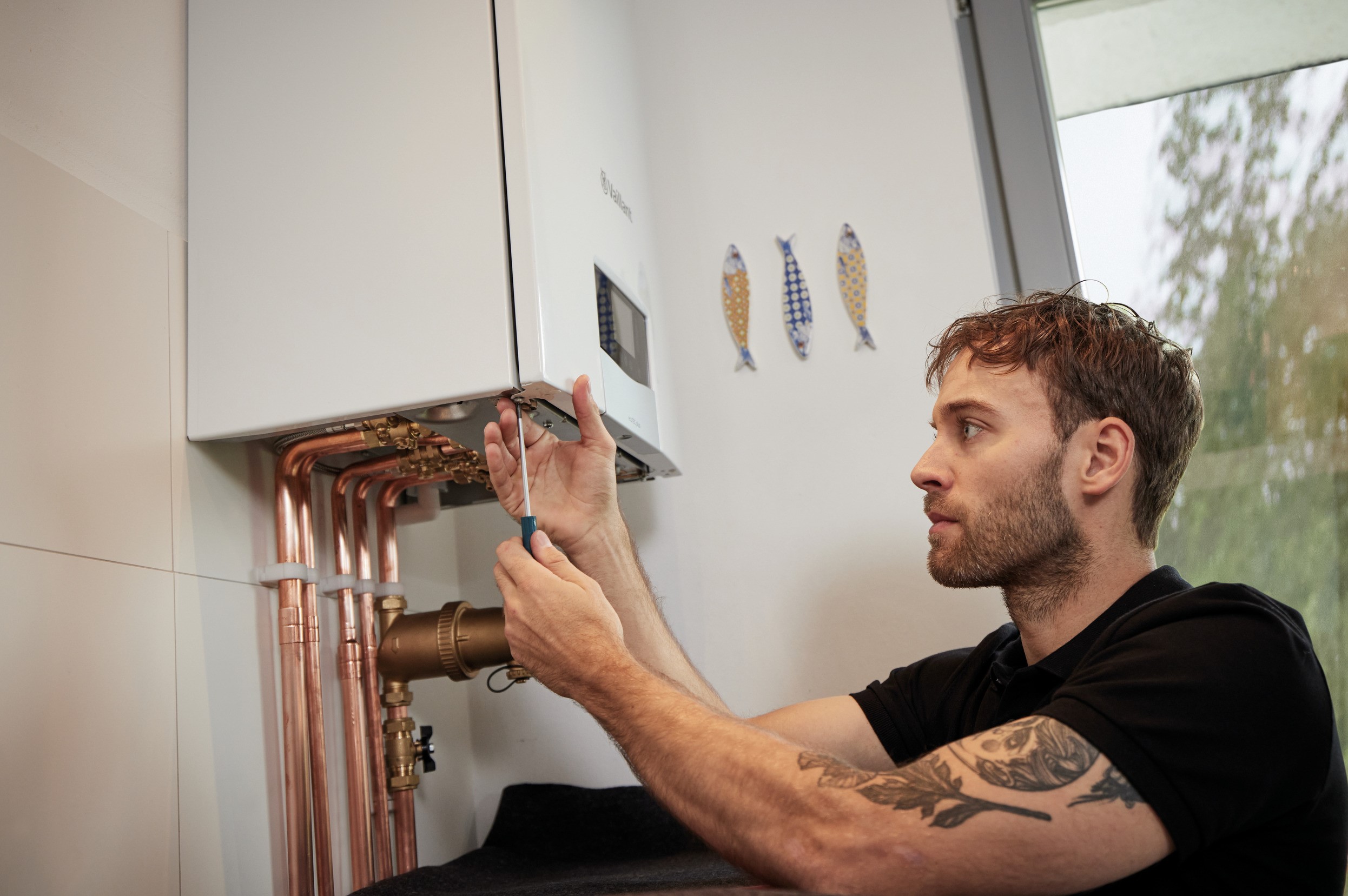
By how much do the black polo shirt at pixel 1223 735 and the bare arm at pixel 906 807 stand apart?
31 mm

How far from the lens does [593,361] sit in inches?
48.6

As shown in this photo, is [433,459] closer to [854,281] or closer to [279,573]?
[279,573]

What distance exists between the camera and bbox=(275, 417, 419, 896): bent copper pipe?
121cm

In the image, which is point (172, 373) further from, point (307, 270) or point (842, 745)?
point (842, 745)

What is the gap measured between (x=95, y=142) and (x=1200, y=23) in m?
1.62

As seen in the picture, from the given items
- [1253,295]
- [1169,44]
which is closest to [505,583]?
[1253,295]

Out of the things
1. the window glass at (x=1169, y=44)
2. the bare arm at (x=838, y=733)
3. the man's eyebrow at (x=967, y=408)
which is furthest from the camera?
the window glass at (x=1169, y=44)

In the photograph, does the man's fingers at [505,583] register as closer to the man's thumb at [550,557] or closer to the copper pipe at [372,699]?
the man's thumb at [550,557]

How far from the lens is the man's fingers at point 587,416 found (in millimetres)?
1157

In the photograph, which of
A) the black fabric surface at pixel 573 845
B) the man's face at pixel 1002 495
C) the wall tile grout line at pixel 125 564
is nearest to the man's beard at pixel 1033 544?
the man's face at pixel 1002 495

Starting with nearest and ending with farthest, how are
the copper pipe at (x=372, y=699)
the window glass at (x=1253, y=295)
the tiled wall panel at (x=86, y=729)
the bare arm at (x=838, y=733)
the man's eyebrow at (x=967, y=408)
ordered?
the tiled wall panel at (x=86, y=729) < the man's eyebrow at (x=967, y=408) < the bare arm at (x=838, y=733) < the copper pipe at (x=372, y=699) < the window glass at (x=1253, y=295)

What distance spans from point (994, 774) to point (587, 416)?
595mm

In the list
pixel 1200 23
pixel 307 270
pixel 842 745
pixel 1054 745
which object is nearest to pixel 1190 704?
pixel 1054 745

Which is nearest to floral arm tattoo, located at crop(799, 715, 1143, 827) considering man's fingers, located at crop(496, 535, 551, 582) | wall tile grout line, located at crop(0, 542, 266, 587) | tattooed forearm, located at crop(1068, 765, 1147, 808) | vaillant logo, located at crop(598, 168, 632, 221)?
tattooed forearm, located at crop(1068, 765, 1147, 808)
